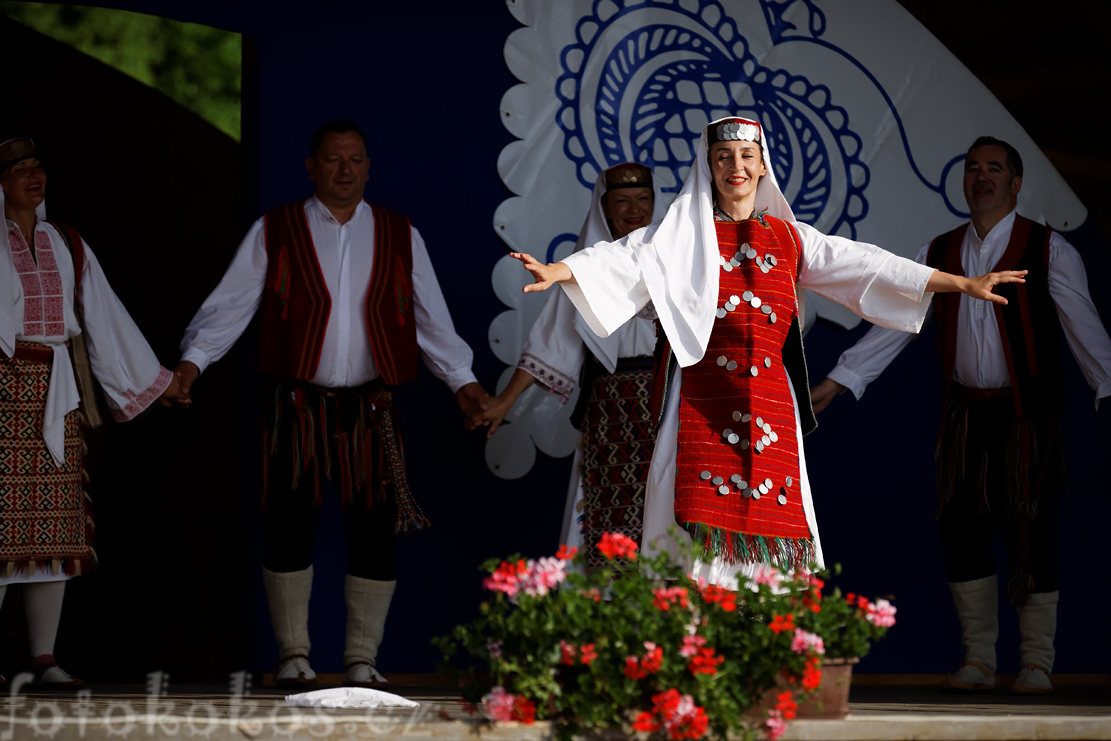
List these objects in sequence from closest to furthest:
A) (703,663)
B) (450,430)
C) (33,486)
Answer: (703,663) → (33,486) → (450,430)

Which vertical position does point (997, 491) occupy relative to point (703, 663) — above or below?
above

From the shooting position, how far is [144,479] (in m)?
5.42

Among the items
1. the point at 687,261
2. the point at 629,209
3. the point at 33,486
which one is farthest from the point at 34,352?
the point at 687,261

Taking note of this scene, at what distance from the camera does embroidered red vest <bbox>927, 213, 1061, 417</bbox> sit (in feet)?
15.4

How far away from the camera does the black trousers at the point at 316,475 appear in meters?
4.50

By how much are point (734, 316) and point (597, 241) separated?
1.09 meters

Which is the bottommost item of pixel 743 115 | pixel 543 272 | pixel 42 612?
pixel 42 612

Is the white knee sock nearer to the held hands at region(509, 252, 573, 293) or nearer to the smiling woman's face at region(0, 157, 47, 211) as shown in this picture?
the smiling woman's face at region(0, 157, 47, 211)

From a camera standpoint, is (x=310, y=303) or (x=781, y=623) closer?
(x=781, y=623)

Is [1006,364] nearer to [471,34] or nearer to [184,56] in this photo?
[471,34]

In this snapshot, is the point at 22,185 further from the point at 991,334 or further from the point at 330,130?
the point at 991,334

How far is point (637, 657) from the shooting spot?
263 cm

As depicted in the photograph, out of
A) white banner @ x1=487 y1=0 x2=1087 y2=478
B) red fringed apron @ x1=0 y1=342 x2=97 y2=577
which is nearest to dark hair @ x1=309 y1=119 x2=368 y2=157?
white banner @ x1=487 y1=0 x2=1087 y2=478

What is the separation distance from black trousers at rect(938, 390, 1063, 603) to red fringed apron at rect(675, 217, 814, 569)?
1.32 meters
